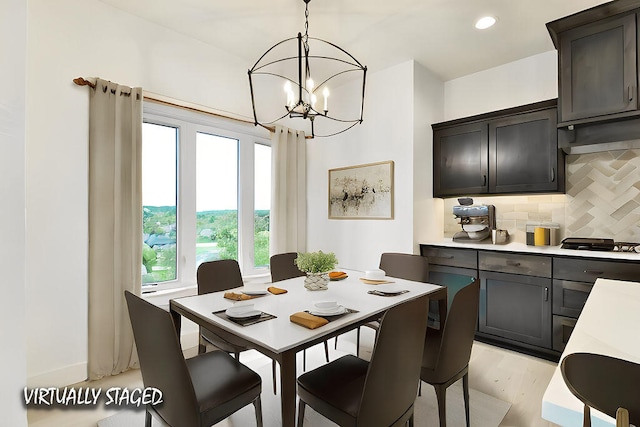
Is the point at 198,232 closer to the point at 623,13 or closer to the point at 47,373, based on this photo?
the point at 47,373

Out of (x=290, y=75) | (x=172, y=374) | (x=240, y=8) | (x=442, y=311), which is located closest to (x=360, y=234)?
(x=442, y=311)

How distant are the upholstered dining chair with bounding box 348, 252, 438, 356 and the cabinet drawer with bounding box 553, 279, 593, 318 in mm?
1056

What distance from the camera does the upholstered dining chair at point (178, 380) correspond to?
1.21m

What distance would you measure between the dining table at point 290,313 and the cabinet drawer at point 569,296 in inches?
47.5

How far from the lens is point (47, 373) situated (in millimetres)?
2232

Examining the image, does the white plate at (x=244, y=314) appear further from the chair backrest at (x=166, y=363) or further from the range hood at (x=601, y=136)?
the range hood at (x=601, y=136)

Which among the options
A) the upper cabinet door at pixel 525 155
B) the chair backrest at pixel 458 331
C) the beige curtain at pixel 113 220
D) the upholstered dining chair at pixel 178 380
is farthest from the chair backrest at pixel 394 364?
the upper cabinet door at pixel 525 155

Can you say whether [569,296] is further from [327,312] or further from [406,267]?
[327,312]

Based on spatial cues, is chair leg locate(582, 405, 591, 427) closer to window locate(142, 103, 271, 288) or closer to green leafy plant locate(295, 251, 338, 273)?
green leafy plant locate(295, 251, 338, 273)

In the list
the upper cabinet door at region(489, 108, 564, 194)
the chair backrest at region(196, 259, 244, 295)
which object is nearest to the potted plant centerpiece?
the chair backrest at region(196, 259, 244, 295)

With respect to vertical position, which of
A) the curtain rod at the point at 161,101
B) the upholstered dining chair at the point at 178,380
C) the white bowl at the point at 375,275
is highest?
the curtain rod at the point at 161,101

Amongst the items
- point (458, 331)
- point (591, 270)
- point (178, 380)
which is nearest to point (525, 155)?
point (591, 270)

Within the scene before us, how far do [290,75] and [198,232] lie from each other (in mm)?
2083

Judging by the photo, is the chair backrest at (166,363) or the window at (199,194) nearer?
the chair backrest at (166,363)
